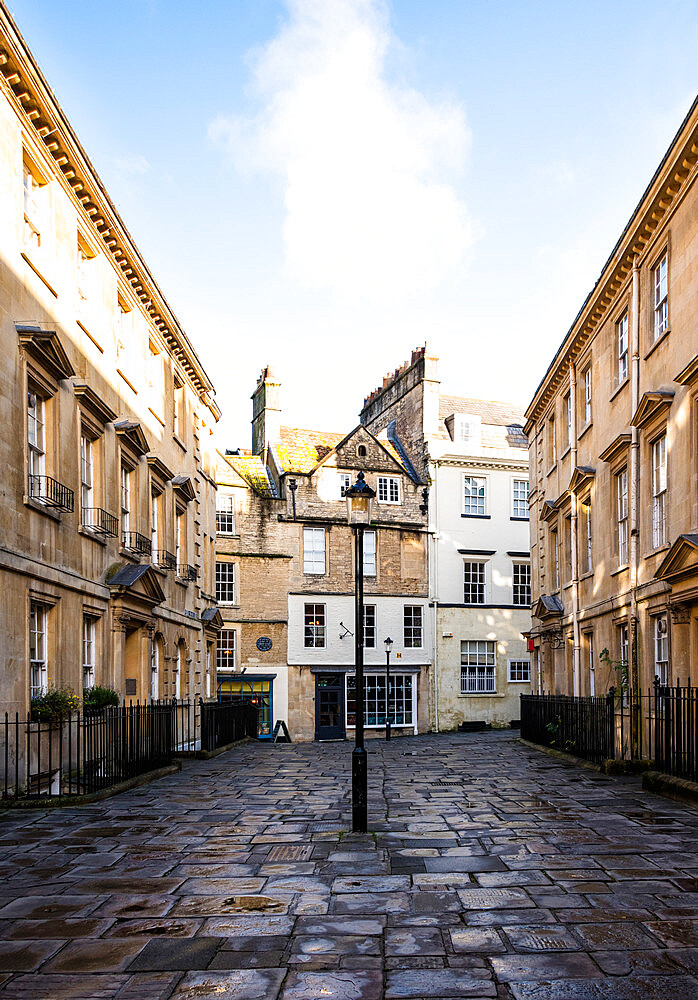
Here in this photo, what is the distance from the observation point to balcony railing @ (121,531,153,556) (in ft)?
63.3

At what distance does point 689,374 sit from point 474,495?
24.5 meters

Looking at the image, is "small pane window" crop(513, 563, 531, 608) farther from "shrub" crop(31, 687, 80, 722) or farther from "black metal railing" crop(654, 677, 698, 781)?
"shrub" crop(31, 687, 80, 722)

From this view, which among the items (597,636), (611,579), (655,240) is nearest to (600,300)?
(655,240)

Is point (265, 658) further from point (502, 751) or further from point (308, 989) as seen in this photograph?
point (308, 989)

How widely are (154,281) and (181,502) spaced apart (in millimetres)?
6238

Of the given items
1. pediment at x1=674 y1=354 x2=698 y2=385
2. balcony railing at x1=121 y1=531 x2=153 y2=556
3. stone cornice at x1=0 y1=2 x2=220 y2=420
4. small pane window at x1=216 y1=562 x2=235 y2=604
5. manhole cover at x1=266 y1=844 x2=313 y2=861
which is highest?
stone cornice at x1=0 y1=2 x2=220 y2=420

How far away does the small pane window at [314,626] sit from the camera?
1390 inches

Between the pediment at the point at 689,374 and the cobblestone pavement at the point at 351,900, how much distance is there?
20.5 ft

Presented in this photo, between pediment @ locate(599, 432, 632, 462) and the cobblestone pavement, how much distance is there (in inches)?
299

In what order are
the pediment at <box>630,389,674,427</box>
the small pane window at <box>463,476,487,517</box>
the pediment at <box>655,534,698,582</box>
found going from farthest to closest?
the small pane window at <box>463,476,487,517</box>
the pediment at <box>630,389,674,427</box>
the pediment at <box>655,534,698,582</box>

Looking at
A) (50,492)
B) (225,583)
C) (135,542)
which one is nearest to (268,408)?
(225,583)

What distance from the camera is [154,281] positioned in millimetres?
21594

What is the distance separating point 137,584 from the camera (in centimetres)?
1845

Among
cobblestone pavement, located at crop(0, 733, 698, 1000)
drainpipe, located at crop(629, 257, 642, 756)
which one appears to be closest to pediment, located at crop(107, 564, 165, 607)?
cobblestone pavement, located at crop(0, 733, 698, 1000)
